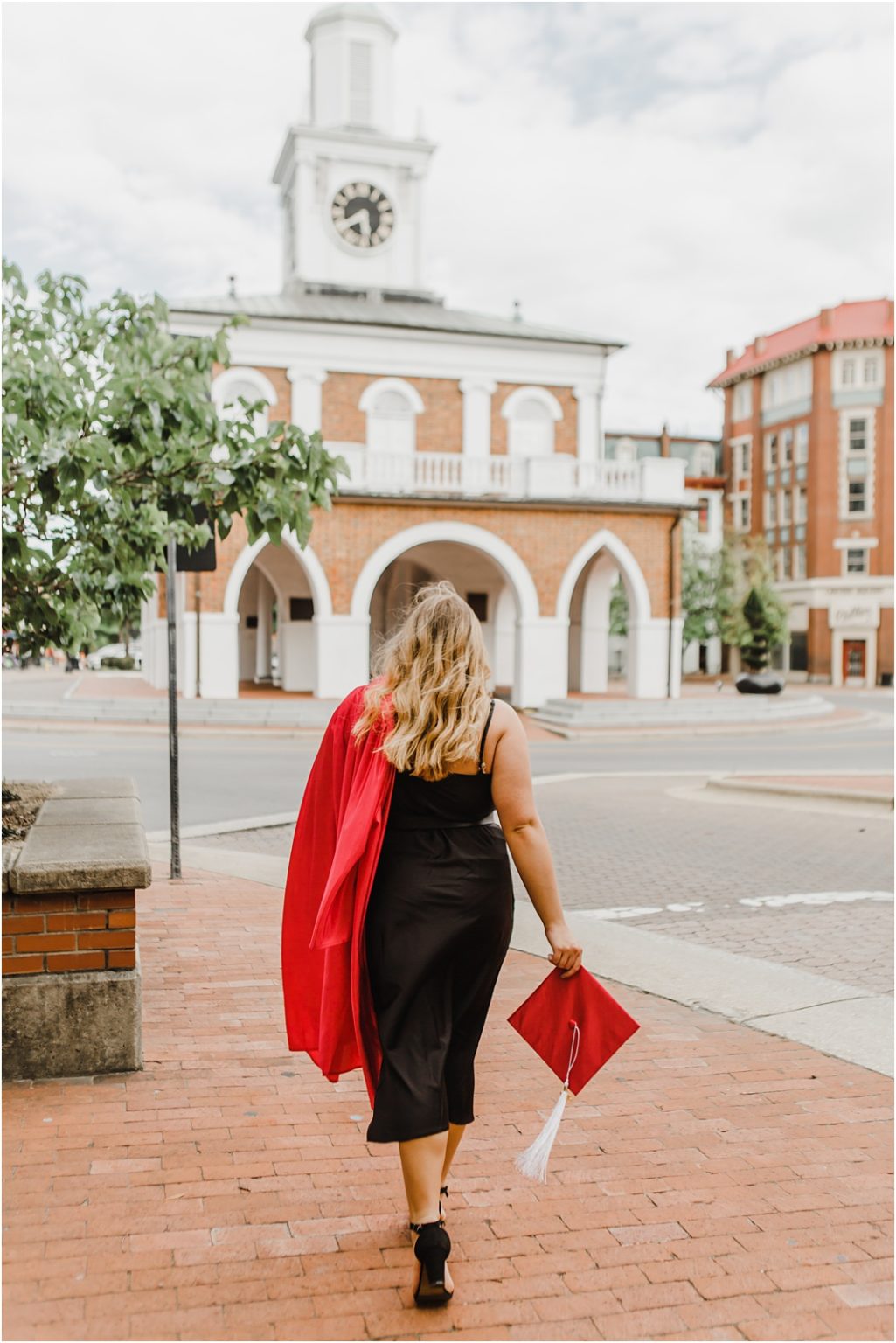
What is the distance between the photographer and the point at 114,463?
586 cm

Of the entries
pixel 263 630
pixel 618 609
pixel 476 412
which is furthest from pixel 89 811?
pixel 618 609

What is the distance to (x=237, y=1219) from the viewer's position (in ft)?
11.6

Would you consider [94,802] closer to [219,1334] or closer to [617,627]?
[219,1334]

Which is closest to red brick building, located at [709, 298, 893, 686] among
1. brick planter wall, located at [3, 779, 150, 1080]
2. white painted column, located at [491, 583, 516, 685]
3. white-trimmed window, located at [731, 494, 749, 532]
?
white-trimmed window, located at [731, 494, 749, 532]

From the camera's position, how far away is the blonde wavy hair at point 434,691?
3311mm

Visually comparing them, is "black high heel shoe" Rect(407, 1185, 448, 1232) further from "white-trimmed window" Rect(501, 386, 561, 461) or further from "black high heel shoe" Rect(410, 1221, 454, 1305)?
"white-trimmed window" Rect(501, 386, 561, 461)

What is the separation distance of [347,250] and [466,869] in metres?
36.1

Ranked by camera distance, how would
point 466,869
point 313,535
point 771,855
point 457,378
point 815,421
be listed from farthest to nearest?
point 815,421 → point 457,378 → point 313,535 → point 771,855 → point 466,869

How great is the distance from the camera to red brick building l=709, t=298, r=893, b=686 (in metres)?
56.8

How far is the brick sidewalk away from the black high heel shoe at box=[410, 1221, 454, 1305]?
0.17 feet

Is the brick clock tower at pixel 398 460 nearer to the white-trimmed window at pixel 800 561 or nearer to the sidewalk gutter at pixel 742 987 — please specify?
the sidewalk gutter at pixel 742 987

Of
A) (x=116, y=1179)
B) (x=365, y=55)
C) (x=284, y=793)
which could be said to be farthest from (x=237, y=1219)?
(x=365, y=55)

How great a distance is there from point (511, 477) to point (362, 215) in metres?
11.6

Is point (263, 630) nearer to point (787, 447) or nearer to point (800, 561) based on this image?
point (800, 561)
